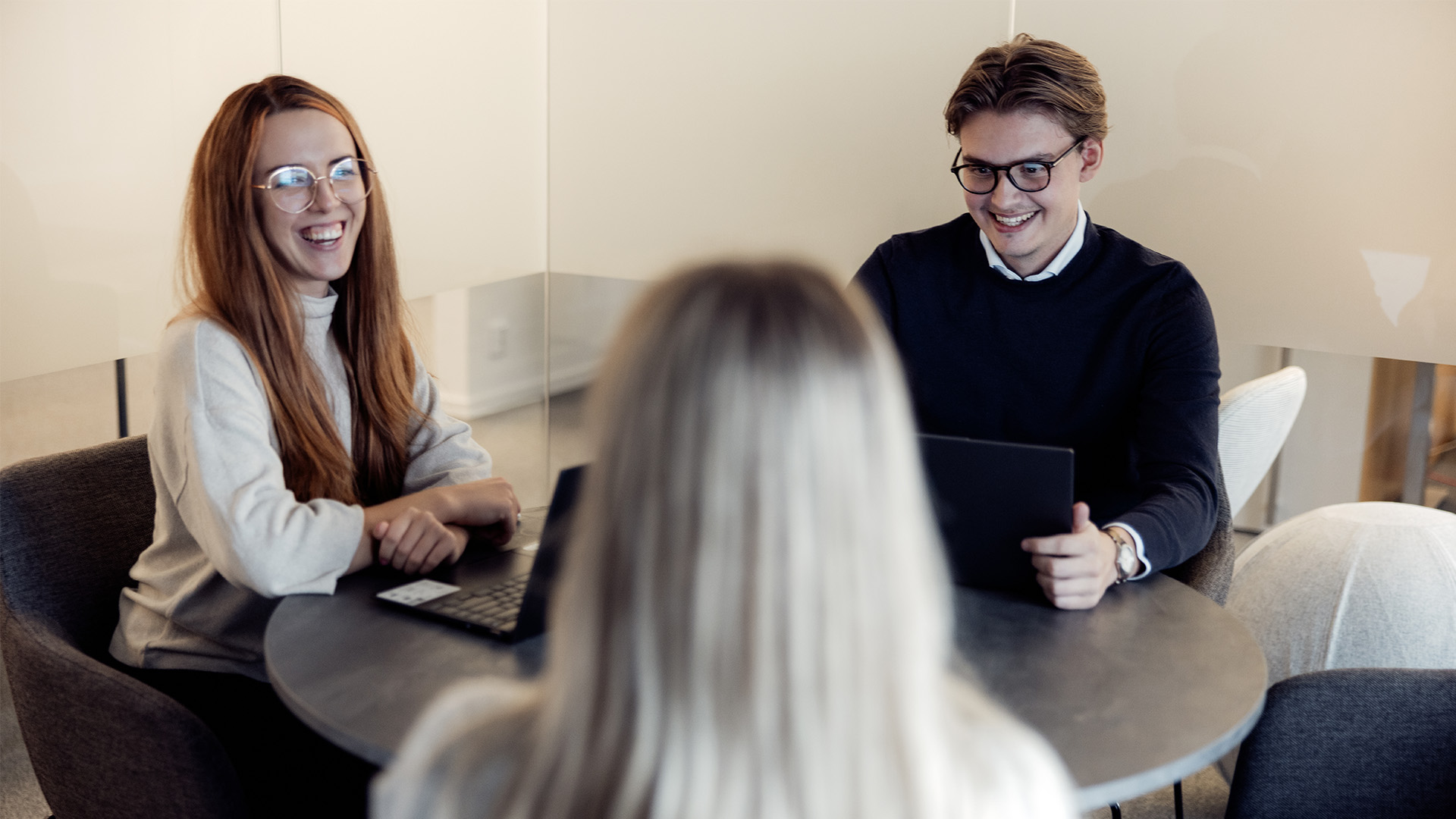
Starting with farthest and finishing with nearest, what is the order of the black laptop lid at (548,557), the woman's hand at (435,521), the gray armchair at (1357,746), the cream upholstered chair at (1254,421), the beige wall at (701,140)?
the beige wall at (701,140)
the cream upholstered chair at (1254,421)
the woman's hand at (435,521)
the gray armchair at (1357,746)
the black laptop lid at (548,557)

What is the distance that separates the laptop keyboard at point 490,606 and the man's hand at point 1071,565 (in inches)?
24.1

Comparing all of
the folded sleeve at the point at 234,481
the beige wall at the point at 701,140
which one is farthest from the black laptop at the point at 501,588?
the beige wall at the point at 701,140

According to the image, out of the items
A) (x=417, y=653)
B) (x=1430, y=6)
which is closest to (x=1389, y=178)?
(x=1430, y=6)

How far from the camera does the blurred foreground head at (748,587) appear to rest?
667 mm

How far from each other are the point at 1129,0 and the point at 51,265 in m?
2.47

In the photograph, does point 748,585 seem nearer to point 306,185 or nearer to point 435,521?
point 435,521

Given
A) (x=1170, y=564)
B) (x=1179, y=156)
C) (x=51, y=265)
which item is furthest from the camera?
(x=1179, y=156)

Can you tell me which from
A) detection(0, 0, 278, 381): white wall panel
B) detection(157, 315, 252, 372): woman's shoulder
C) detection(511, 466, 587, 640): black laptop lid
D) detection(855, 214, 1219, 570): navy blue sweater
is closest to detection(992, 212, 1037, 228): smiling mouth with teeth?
detection(855, 214, 1219, 570): navy blue sweater

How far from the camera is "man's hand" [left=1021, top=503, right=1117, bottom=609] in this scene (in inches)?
56.0

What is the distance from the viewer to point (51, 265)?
2445mm

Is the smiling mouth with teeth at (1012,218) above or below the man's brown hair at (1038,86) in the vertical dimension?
below

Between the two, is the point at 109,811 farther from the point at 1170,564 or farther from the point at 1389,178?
the point at 1389,178

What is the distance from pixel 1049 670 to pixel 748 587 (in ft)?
2.30

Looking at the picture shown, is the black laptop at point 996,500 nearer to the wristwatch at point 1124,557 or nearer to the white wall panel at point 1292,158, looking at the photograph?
the wristwatch at point 1124,557
